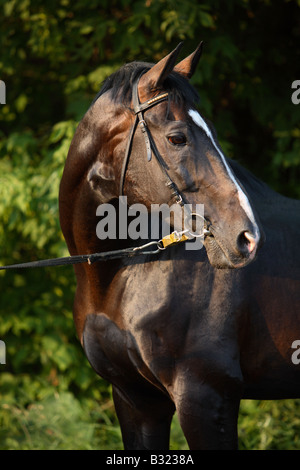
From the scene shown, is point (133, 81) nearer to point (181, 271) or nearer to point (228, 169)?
point (228, 169)

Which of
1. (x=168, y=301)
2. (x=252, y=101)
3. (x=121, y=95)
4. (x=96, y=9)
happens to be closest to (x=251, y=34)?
(x=252, y=101)

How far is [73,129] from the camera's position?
14.3 feet

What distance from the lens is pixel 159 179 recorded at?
219 cm

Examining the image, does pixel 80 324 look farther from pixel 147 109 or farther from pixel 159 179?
pixel 147 109

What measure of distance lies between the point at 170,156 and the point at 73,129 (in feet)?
7.72

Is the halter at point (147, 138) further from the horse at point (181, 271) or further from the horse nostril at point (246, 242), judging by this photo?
the horse nostril at point (246, 242)

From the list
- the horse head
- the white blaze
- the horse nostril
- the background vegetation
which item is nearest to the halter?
the horse head

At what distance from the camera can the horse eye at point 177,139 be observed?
7.07 ft

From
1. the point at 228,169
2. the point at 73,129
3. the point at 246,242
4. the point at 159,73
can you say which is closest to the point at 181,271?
the point at 246,242

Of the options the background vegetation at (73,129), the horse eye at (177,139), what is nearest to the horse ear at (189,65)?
the horse eye at (177,139)

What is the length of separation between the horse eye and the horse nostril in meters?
0.43

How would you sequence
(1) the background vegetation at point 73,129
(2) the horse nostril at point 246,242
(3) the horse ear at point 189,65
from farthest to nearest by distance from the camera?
(1) the background vegetation at point 73,129 → (3) the horse ear at point 189,65 → (2) the horse nostril at point 246,242

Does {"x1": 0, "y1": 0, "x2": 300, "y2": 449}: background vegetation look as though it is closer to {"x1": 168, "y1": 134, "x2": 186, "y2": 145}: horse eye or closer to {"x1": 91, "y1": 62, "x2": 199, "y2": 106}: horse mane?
{"x1": 91, "y1": 62, "x2": 199, "y2": 106}: horse mane

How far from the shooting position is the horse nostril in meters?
2.06
